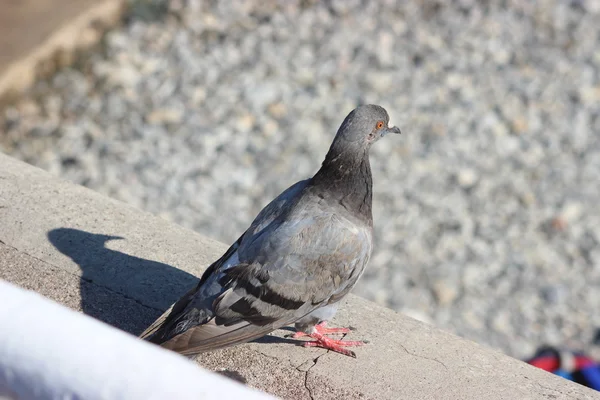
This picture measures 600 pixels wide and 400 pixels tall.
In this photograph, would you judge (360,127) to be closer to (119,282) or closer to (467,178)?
(119,282)

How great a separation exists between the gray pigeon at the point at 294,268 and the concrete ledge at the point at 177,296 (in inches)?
5.7

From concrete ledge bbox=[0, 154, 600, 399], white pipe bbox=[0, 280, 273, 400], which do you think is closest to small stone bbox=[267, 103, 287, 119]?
concrete ledge bbox=[0, 154, 600, 399]

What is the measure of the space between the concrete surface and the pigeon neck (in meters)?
5.52

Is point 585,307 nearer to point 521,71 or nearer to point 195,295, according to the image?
point 521,71

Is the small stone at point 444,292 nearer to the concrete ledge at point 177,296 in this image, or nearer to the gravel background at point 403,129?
the gravel background at point 403,129

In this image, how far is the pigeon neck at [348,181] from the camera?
3.53 metres

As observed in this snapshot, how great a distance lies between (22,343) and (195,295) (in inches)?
61.6

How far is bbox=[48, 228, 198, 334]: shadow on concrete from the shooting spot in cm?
342

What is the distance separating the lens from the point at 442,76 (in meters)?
8.69

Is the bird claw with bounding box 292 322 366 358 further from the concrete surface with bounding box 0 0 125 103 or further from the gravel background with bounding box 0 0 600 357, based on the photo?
the concrete surface with bounding box 0 0 125 103

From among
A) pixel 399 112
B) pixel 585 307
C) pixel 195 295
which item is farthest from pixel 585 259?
pixel 195 295

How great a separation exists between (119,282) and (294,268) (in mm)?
819

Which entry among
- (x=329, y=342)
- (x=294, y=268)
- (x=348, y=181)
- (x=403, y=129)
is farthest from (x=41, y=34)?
(x=329, y=342)

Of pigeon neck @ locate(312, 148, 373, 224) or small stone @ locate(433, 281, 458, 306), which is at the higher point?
pigeon neck @ locate(312, 148, 373, 224)
